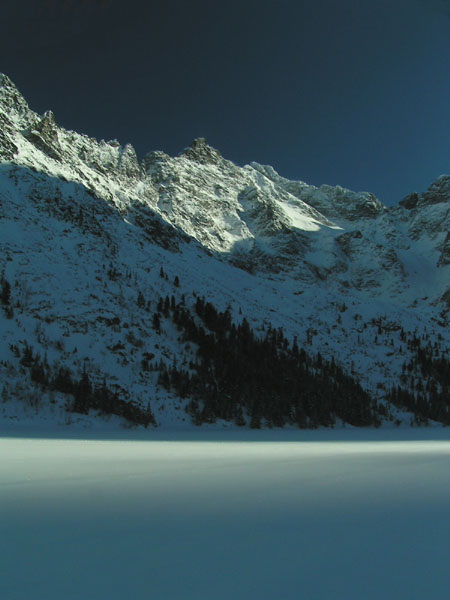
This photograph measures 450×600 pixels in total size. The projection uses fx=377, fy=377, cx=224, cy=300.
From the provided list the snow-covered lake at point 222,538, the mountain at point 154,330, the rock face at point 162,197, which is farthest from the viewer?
the rock face at point 162,197

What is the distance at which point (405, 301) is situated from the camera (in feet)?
622

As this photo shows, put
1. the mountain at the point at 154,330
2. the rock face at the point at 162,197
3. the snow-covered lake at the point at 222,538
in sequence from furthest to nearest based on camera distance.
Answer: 1. the rock face at the point at 162,197
2. the mountain at the point at 154,330
3. the snow-covered lake at the point at 222,538

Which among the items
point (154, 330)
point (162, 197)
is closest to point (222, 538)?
point (154, 330)

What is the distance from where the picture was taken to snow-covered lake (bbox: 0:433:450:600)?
10.7ft

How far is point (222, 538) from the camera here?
4.37 m

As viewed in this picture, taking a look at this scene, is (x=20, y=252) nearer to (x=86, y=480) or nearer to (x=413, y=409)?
(x=86, y=480)

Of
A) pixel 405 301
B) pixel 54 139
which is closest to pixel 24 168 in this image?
pixel 54 139

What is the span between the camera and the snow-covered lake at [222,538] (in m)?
3.27

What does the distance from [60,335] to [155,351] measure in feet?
36.1

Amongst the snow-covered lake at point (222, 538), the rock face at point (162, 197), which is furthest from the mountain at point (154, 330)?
the snow-covered lake at point (222, 538)

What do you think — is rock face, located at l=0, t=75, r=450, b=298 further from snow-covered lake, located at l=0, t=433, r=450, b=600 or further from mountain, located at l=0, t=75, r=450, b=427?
snow-covered lake, located at l=0, t=433, r=450, b=600

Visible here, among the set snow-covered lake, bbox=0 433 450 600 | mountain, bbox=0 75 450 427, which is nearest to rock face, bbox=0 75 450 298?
mountain, bbox=0 75 450 427

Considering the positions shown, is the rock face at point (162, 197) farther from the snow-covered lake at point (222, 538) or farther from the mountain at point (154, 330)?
the snow-covered lake at point (222, 538)

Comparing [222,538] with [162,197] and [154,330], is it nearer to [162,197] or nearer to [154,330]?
[154,330]
